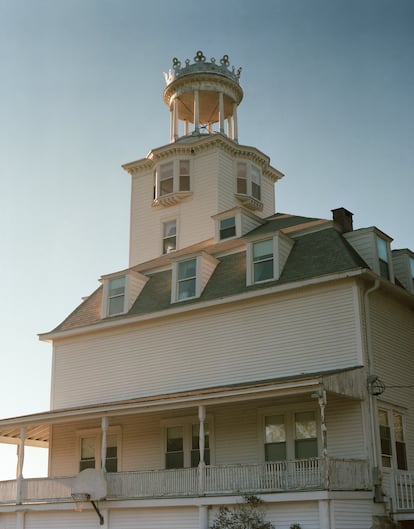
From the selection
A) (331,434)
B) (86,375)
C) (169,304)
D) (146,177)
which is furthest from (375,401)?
(146,177)

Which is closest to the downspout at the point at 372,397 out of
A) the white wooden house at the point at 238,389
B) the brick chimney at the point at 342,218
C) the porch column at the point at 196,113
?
the white wooden house at the point at 238,389

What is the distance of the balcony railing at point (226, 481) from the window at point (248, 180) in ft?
51.7

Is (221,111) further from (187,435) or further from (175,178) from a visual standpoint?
(187,435)

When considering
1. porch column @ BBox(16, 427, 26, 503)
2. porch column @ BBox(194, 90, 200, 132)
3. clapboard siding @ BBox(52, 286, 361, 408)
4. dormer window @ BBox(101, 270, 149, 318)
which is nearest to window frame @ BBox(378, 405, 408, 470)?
clapboard siding @ BBox(52, 286, 361, 408)

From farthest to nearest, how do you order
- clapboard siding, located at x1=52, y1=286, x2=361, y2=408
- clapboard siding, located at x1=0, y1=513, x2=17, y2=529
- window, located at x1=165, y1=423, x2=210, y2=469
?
clapboard siding, located at x1=0, y1=513, x2=17, y2=529 → window, located at x1=165, y1=423, x2=210, y2=469 → clapboard siding, located at x1=52, y1=286, x2=361, y2=408

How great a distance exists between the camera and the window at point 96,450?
27.9 meters

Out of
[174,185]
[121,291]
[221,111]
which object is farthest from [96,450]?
[221,111]

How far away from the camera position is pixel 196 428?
26.1m

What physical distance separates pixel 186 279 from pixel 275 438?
7082 millimetres

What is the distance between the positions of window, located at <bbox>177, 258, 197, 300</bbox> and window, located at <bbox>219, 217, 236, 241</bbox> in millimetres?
2832

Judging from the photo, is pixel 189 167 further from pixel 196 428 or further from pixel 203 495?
pixel 203 495

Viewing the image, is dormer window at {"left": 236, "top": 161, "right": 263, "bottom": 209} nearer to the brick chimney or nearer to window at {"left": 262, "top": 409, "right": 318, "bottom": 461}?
the brick chimney

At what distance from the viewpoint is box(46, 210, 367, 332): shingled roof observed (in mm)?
24781

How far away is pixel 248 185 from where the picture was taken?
35.7 meters
